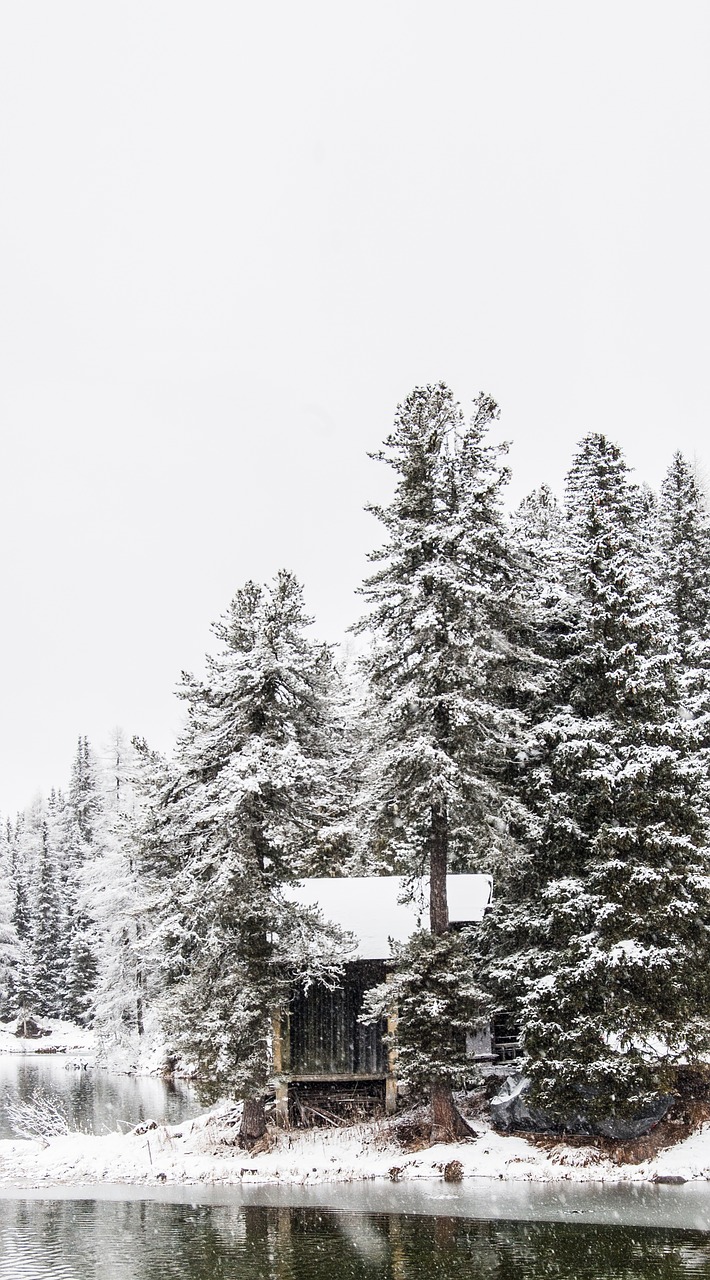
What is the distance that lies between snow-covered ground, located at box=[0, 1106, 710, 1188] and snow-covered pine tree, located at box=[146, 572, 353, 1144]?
4.25 ft

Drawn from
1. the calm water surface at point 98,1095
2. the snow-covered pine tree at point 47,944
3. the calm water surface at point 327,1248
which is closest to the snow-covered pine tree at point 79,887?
the snow-covered pine tree at point 47,944

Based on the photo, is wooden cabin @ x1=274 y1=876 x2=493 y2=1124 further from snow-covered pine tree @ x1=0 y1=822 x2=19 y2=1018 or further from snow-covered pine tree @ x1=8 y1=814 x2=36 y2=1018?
snow-covered pine tree @ x1=0 y1=822 x2=19 y2=1018

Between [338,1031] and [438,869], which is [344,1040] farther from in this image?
[438,869]

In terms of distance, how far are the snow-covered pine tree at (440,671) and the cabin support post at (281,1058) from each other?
4139 millimetres

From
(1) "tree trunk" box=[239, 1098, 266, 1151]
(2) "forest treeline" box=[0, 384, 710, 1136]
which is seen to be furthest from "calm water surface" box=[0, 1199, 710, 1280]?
(1) "tree trunk" box=[239, 1098, 266, 1151]

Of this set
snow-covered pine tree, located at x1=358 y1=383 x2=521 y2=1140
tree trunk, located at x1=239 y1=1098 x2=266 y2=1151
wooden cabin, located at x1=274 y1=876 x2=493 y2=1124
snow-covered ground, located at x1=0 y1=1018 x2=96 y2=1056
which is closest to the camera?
snow-covered pine tree, located at x1=358 y1=383 x2=521 y2=1140

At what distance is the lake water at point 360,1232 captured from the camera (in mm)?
13336

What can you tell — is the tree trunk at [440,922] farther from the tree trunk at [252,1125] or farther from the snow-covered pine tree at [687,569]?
the snow-covered pine tree at [687,569]

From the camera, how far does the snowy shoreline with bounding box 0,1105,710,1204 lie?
1847cm

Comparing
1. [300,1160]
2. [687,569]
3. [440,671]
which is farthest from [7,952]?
[687,569]

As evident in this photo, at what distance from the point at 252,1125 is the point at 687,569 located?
1807cm

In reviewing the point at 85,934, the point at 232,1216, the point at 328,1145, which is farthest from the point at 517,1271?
the point at 85,934

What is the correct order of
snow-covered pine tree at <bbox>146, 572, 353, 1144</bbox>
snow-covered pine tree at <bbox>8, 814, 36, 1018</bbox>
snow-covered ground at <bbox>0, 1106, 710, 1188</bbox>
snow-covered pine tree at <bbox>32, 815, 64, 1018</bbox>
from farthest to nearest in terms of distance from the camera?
snow-covered pine tree at <bbox>32, 815, 64, 1018</bbox>, snow-covered pine tree at <bbox>8, 814, 36, 1018</bbox>, snow-covered pine tree at <bbox>146, 572, 353, 1144</bbox>, snow-covered ground at <bbox>0, 1106, 710, 1188</bbox>

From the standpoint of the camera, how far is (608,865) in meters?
19.0
